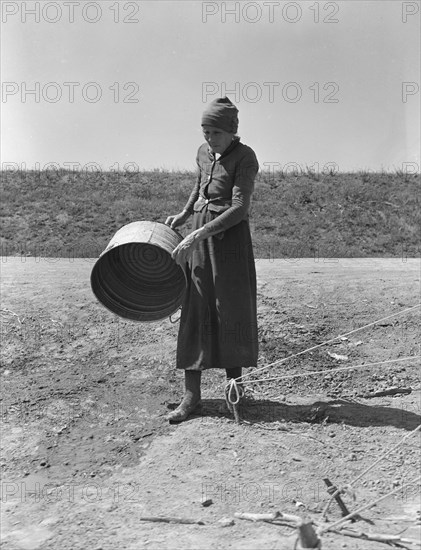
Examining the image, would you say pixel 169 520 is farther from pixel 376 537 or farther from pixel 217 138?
pixel 217 138

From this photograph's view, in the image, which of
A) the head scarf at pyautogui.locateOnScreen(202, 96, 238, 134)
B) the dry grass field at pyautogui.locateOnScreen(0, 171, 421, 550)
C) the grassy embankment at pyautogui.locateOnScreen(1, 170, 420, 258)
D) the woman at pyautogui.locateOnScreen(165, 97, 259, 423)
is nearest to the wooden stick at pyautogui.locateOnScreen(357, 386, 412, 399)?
the dry grass field at pyautogui.locateOnScreen(0, 171, 421, 550)

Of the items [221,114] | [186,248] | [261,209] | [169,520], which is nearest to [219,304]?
[186,248]

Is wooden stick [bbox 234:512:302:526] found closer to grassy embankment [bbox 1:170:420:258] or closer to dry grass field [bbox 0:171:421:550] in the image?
dry grass field [bbox 0:171:421:550]

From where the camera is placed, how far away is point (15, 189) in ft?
79.3

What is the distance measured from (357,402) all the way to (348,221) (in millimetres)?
17744

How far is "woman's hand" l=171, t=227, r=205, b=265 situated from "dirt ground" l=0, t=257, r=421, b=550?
1.11 meters

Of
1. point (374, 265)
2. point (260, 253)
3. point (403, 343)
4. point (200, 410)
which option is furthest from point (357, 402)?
point (260, 253)

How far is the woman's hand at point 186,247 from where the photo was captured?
15.2 feet

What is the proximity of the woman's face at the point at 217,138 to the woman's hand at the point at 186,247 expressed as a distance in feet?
1.83

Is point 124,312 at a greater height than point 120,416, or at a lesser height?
greater

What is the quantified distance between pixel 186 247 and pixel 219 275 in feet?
1.21

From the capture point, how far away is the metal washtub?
16.6 feet

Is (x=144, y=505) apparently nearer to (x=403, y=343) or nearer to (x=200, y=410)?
(x=200, y=410)

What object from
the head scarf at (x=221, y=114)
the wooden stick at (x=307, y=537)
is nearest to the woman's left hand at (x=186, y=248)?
the head scarf at (x=221, y=114)
